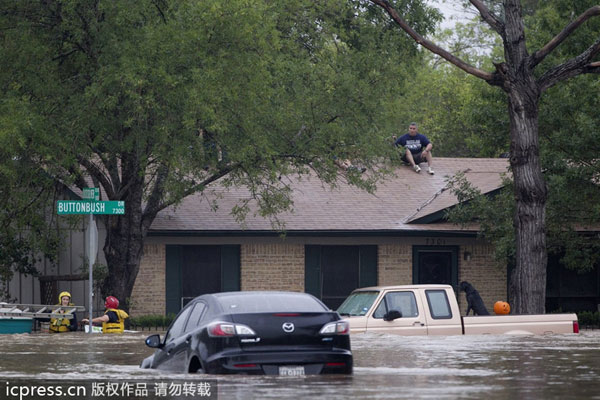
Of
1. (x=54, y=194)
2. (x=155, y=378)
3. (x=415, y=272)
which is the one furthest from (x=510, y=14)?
(x=155, y=378)

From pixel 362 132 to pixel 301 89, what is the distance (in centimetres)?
181

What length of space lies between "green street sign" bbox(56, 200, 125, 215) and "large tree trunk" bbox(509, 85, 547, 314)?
8.57m

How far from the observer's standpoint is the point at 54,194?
28531mm

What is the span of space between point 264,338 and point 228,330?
0.42 meters

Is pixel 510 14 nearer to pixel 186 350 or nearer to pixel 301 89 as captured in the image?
pixel 301 89

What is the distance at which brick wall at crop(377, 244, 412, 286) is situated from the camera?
31875mm

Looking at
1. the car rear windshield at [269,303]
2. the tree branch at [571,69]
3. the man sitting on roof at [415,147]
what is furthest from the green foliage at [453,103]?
the car rear windshield at [269,303]

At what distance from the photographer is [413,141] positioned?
36156 millimetres

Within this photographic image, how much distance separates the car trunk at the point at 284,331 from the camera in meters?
12.7

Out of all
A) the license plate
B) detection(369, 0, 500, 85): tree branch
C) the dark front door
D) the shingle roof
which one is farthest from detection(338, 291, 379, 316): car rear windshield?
the dark front door

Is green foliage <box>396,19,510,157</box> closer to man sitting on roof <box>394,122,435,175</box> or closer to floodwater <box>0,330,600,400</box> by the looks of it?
man sitting on roof <box>394,122,435,175</box>

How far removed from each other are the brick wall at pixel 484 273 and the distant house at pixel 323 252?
0.09 ft

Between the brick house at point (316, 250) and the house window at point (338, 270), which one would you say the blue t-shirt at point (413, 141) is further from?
the house window at point (338, 270)

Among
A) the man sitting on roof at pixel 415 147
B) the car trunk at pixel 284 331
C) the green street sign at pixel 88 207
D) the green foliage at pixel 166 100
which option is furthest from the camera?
the man sitting on roof at pixel 415 147
